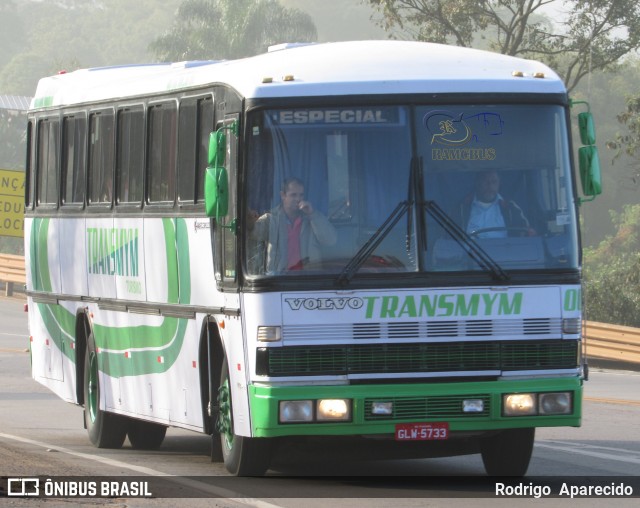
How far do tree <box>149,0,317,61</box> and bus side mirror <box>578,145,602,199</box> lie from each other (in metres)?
76.6

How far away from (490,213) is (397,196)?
0.64 meters

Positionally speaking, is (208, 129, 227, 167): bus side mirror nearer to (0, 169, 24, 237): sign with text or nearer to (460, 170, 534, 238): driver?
(460, 170, 534, 238): driver

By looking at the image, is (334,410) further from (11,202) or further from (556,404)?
(11,202)

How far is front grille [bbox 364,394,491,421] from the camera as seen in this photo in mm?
10586

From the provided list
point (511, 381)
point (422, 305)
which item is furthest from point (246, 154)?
point (511, 381)

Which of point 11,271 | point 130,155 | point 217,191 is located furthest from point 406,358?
point 11,271

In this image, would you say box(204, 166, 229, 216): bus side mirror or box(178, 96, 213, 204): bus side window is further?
box(178, 96, 213, 204): bus side window

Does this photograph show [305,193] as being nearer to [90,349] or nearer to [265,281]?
[265,281]

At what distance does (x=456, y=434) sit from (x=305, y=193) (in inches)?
→ 74.3

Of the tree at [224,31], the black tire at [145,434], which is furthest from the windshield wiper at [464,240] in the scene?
the tree at [224,31]

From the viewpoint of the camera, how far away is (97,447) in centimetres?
1509

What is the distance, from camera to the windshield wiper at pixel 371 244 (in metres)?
10.6

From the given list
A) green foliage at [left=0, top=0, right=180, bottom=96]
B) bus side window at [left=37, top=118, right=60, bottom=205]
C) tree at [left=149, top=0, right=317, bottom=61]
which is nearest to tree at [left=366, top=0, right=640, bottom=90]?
bus side window at [left=37, top=118, right=60, bottom=205]

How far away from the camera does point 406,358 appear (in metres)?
10.7
